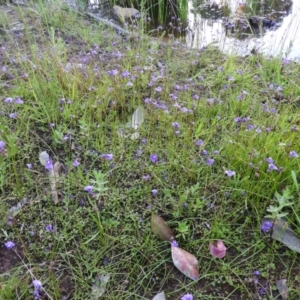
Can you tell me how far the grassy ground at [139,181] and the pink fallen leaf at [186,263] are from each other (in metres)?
0.03

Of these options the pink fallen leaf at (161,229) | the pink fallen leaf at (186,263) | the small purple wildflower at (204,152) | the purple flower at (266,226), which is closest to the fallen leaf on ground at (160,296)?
the pink fallen leaf at (186,263)

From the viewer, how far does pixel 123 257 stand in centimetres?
162

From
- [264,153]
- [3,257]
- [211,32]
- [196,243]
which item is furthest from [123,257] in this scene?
[211,32]

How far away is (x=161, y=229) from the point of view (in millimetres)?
1688

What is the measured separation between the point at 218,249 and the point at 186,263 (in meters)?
0.17

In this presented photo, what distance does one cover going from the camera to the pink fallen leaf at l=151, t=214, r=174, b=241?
1.68 m

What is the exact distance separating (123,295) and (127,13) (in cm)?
434

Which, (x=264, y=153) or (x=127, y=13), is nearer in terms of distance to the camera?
(x=264, y=153)

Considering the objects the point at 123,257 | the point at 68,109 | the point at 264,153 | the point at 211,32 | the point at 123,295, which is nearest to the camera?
the point at 123,295

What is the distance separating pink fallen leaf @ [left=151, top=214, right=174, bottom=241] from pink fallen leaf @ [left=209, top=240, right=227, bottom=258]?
194 mm

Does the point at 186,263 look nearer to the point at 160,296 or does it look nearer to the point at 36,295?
the point at 160,296

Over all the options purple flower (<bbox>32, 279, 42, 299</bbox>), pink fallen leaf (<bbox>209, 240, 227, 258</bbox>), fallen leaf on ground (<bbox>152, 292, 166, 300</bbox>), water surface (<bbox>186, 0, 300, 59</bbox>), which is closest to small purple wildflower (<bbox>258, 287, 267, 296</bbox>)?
pink fallen leaf (<bbox>209, 240, 227, 258</bbox>)

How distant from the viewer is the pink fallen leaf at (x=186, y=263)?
1557 millimetres

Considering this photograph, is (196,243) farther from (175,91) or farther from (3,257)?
(175,91)
